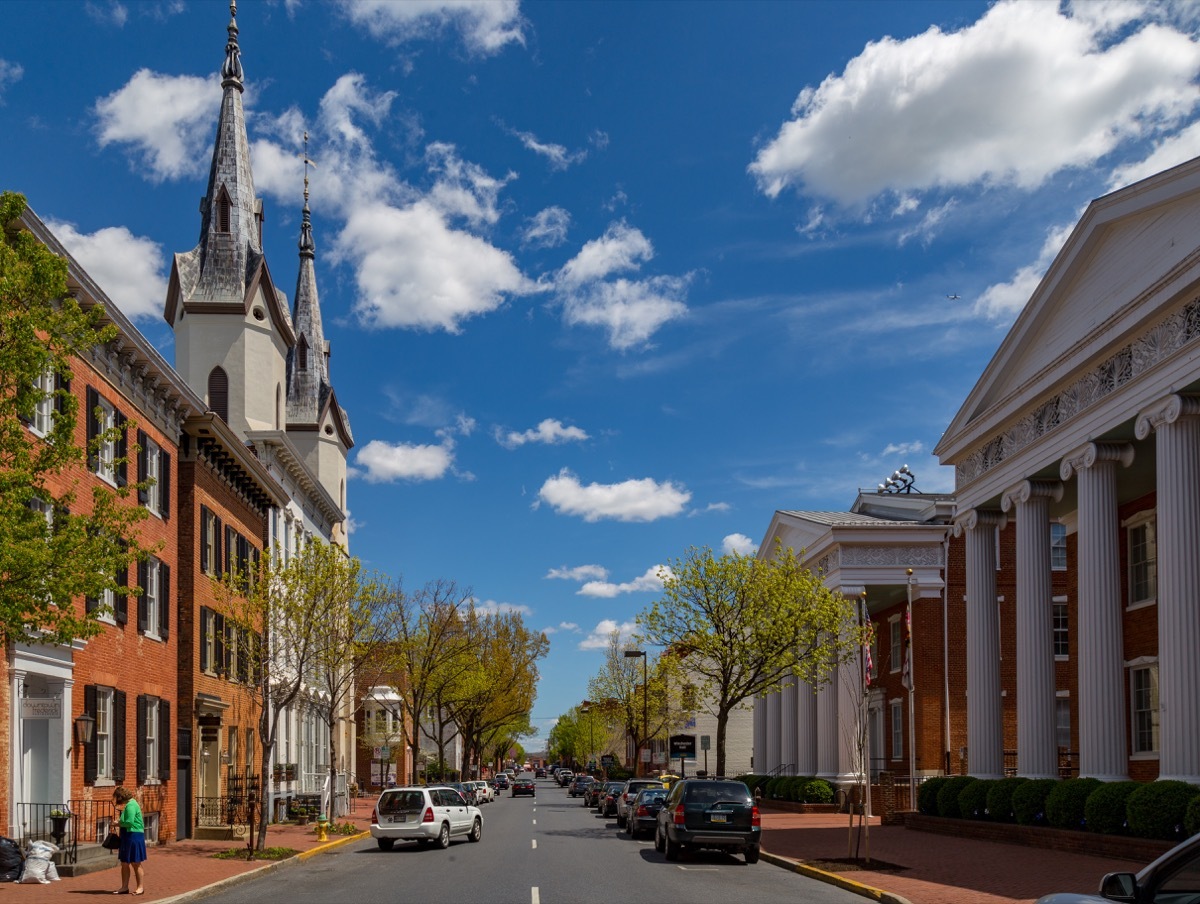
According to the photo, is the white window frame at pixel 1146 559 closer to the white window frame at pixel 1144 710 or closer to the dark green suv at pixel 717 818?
the white window frame at pixel 1144 710

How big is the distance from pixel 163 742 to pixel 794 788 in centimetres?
2622

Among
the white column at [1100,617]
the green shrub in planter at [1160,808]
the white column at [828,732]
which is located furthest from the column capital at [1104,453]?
the white column at [828,732]

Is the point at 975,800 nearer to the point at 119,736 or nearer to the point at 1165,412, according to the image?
the point at 1165,412

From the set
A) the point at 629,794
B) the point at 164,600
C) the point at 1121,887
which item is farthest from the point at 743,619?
the point at 1121,887

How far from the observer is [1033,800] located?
88.7 feet

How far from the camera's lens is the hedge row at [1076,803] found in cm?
2105

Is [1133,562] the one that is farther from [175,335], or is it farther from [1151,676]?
[175,335]

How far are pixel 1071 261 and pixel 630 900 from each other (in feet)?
55.5

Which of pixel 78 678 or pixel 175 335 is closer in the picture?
pixel 78 678

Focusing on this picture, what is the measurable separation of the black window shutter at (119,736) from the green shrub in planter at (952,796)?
1977cm

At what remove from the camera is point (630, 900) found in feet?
60.5

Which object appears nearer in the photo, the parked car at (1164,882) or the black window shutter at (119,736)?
the parked car at (1164,882)

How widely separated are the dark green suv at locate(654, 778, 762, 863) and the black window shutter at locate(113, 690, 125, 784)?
12.1 m

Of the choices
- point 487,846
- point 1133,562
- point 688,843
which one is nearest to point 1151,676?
point 1133,562
